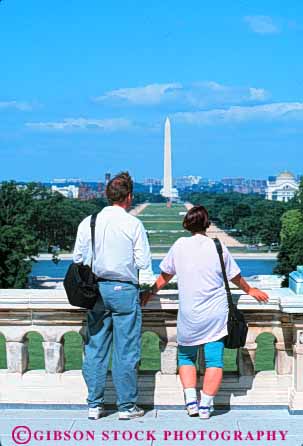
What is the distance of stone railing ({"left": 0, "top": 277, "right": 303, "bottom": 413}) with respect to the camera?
8.58 m

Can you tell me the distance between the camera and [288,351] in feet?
28.5

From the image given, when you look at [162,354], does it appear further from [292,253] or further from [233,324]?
[292,253]

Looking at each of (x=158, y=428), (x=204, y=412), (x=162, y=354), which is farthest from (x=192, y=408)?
(x=162, y=354)

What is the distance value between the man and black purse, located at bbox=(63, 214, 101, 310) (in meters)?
0.06

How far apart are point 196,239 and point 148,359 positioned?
8.99 metres

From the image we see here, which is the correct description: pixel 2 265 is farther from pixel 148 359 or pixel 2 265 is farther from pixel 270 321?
pixel 270 321

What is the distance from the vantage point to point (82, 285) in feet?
26.2

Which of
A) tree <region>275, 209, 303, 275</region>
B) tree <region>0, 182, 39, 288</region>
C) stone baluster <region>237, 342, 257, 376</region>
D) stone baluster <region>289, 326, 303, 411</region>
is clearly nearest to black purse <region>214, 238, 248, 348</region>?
stone baluster <region>237, 342, 257, 376</region>

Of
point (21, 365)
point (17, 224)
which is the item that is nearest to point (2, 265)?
point (17, 224)

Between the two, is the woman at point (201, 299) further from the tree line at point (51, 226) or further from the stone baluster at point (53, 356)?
the tree line at point (51, 226)

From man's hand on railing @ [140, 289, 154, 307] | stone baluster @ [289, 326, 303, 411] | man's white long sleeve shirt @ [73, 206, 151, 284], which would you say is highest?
man's white long sleeve shirt @ [73, 206, 151, 284]

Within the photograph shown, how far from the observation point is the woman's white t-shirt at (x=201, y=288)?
796 centimetres

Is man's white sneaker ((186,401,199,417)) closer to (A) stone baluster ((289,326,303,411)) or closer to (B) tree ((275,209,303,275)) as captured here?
(A) stone baluster ((289,326,303,411))

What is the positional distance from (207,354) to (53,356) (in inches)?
64.2
